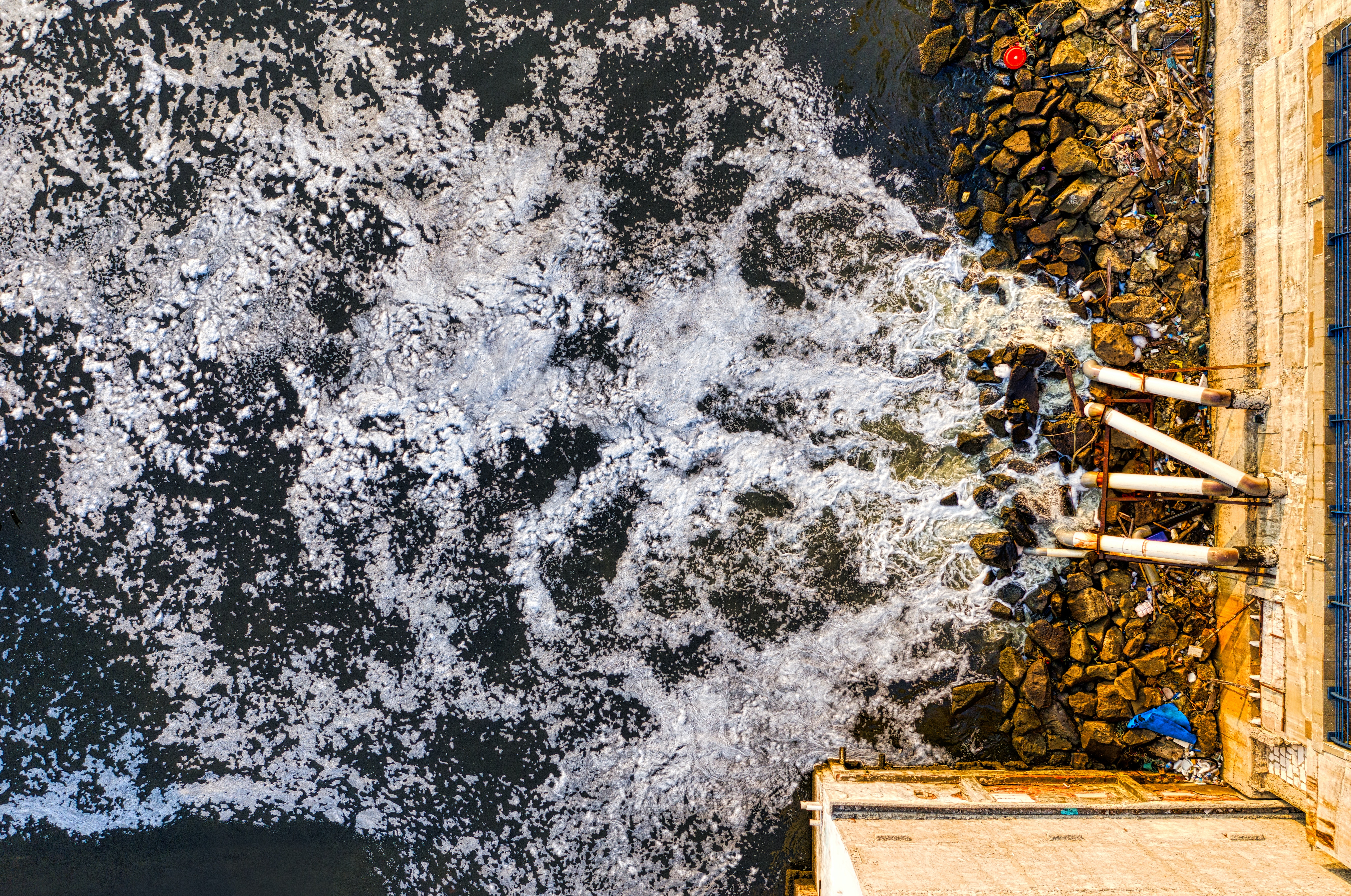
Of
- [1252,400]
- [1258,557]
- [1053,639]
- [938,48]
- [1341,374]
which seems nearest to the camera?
[1341,374]

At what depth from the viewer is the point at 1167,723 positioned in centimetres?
765

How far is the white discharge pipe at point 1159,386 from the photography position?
6902 mm

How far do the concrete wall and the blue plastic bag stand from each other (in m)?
0.46

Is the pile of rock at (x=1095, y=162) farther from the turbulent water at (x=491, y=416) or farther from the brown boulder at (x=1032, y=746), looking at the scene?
the brown boulder at (x=1032, y=746)

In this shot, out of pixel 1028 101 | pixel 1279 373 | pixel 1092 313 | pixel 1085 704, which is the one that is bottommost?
pixel 1085 704

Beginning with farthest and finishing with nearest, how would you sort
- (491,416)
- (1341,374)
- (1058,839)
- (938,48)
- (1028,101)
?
(491,416) < (938,48) < (1028,101) < (1058,839) < (1341,374)

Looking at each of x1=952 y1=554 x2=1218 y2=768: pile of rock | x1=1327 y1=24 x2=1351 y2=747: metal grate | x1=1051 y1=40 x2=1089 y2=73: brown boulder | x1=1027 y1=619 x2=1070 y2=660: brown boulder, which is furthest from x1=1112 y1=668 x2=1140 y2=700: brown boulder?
x1=1051 y1=40 x2=1089 y2=73: brown boulder

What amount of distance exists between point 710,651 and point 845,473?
2889mm

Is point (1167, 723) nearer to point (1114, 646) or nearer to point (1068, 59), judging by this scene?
point (1114, 646)

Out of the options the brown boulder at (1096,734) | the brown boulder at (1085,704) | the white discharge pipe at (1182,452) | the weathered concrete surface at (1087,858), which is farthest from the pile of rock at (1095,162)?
the weathered concrete surface at (1087,858)

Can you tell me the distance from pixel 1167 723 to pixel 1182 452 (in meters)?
3.29

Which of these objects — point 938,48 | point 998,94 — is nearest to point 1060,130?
point 998,94

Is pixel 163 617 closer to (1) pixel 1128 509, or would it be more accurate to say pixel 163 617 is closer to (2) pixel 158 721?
(2) pixel 158 721

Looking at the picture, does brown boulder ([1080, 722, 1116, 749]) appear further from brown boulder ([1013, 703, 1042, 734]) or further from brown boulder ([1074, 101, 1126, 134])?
brown boulder ([1074, 101, 1126, 134])
